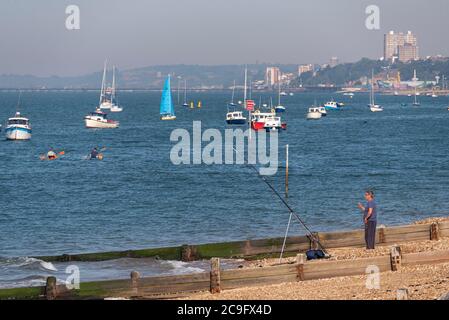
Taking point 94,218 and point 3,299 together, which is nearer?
point 3,299

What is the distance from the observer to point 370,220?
24.0 metres

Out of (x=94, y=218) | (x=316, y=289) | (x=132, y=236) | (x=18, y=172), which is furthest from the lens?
(x=18, y=172)

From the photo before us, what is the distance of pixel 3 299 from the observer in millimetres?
22047

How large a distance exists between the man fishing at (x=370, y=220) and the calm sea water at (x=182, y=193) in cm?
1031

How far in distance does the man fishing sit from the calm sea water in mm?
10309

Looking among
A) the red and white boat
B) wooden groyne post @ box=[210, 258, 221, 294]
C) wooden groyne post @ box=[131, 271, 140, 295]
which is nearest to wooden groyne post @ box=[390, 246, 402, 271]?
wooden groyne post @ box=[210, 258, 221, 294]

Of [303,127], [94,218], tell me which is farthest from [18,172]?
[303,127]

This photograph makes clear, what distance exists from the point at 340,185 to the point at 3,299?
1352 inches

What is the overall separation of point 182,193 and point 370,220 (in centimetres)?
2816

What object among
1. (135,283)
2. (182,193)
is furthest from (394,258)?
(182,193)

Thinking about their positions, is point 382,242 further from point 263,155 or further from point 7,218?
point 263,155

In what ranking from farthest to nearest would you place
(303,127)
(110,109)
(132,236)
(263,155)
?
(110,109) → (303,127) → (263,155) → (132,236)

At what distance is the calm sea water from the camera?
3744cm

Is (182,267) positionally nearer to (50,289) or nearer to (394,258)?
(50,289)
